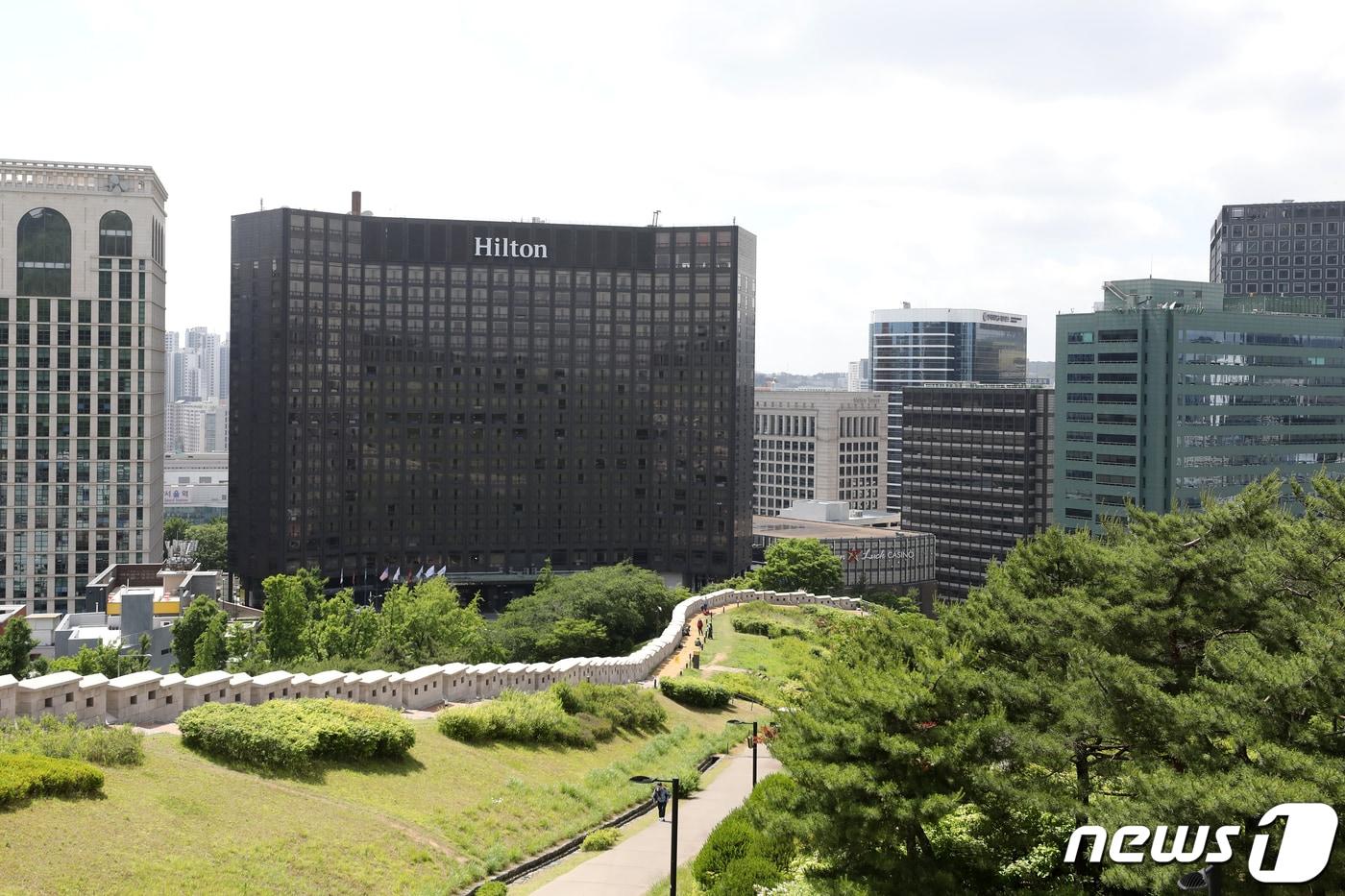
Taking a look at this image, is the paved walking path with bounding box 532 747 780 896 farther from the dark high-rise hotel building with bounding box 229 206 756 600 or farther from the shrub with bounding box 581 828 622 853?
the dark high-rise hotel building with bounding box 229 206 756 600

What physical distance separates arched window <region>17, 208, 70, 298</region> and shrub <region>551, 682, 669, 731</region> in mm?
121547

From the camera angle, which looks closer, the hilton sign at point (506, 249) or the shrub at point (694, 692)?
the shrub at point (694, 692)

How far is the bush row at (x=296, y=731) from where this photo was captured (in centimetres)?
4231

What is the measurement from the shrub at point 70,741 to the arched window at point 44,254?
13343 cm

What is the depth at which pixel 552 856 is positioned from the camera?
43.0m

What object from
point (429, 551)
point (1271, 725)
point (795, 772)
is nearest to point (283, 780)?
point (795, 772)

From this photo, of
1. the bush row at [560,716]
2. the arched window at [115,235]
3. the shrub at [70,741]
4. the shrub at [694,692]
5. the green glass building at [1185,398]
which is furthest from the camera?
the arched window at [115,235]

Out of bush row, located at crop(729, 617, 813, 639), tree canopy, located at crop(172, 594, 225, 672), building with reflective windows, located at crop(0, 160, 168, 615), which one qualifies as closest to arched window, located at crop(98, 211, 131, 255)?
building with reflective windows, located at crop(0, 160, 168, 615)

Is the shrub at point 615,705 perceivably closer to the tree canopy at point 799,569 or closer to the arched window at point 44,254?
the tree canopy at point 799,569

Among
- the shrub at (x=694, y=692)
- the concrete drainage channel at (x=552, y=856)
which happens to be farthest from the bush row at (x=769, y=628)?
the concrete drainage channel at (x=552, y=856)

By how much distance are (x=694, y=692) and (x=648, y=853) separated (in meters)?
28.2

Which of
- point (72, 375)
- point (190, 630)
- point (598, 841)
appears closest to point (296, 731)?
point (598, 841)

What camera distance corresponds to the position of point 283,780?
41906mm

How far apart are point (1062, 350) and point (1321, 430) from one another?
3595 centimetres
